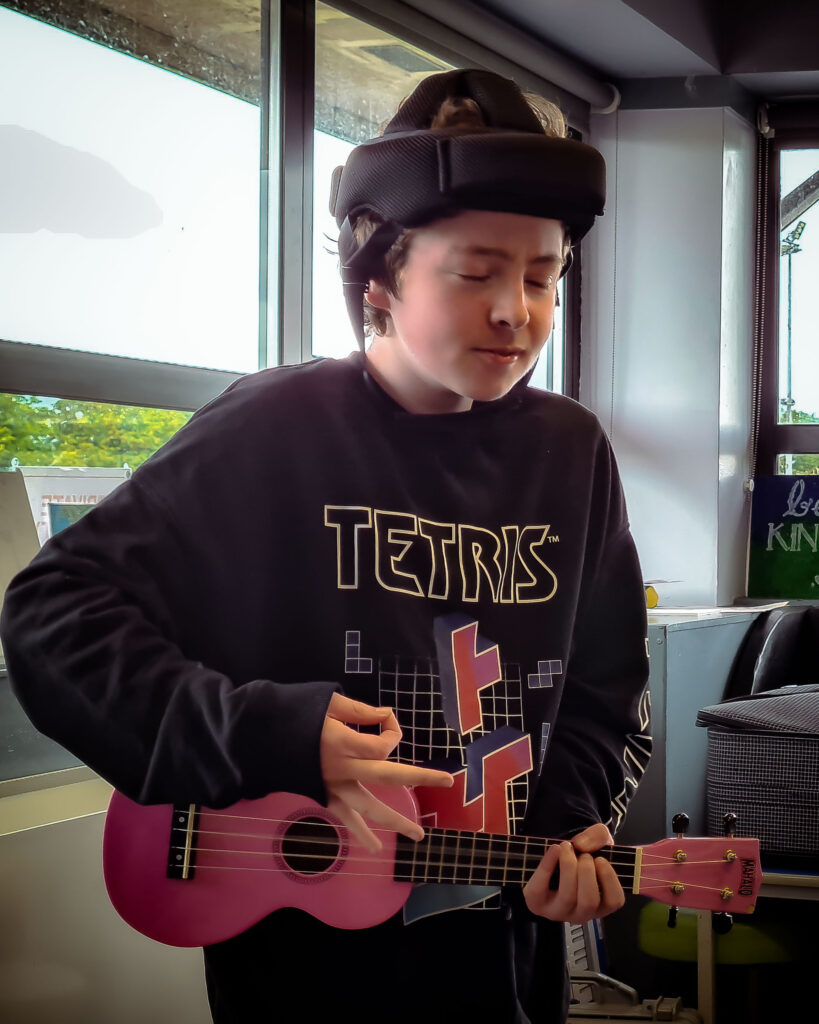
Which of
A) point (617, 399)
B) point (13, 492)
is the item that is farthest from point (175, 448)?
point (617, 399)

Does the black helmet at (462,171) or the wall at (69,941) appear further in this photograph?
the wall at (69,941)

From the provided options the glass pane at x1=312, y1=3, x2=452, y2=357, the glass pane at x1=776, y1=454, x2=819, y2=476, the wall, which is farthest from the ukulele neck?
the glass pane at x1=776, y1=454, x2=819, y2=476

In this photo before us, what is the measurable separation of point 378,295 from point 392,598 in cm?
26

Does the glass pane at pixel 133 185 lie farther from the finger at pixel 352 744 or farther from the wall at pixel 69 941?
the finger at pixel 352 744

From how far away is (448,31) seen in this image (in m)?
2.69

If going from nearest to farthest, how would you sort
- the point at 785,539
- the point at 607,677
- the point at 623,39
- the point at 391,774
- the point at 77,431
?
the point at 391,774 → the point at 607,677 → the point at 77,431 → the point at 623,39 → the point at 785,539

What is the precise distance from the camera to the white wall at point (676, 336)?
10.8 feet

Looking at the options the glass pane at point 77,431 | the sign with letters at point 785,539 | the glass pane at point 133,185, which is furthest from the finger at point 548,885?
the sign with letters at point 785,539

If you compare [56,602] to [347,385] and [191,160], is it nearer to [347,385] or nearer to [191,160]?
[347,385]

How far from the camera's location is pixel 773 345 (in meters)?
3.59

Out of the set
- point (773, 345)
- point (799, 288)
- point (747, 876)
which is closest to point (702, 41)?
point (799, 288)

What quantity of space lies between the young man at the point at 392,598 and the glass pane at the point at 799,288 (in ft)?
9.17

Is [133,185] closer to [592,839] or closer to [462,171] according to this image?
[462,171]

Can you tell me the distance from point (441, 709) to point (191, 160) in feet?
4.88
